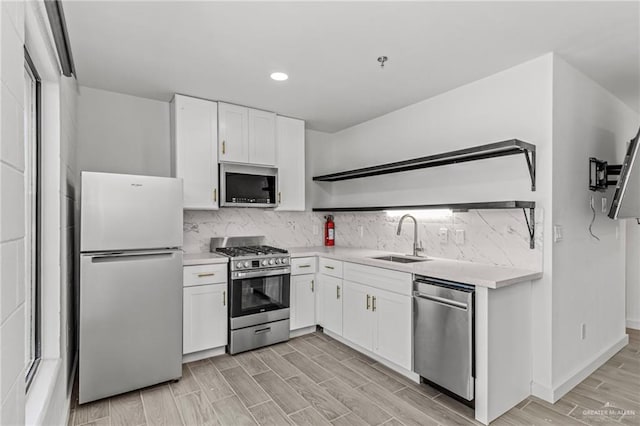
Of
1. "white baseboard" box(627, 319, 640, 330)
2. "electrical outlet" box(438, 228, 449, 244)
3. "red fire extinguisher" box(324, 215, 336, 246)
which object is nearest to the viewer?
"electrical outlet" box(438, 228, 449, 244)

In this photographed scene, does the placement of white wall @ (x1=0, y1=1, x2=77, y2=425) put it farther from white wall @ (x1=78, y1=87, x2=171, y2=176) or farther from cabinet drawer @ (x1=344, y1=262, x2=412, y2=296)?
cabinet drawer @ (x1=344, y1=262, x2=412, y2=296)

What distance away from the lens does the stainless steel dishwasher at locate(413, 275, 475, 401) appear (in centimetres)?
223

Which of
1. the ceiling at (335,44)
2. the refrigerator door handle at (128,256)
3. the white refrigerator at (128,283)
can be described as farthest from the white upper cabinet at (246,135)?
the refrigerator door handle at (128,256)

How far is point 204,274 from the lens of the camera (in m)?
3.07

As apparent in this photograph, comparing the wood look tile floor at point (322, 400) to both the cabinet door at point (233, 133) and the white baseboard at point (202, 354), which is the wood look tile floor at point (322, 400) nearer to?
the white baseboard at point (202, 354)

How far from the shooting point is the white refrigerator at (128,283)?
7.73 ft

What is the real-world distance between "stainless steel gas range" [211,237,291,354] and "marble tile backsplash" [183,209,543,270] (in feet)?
1.19

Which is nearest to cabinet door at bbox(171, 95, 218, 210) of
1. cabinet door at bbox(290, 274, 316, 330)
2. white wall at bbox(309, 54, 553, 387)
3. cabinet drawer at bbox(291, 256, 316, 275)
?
cabinet drawer at bbox(291, 256, 316, 275)

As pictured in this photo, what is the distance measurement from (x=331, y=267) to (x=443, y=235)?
1143 mm

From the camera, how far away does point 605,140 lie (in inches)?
121

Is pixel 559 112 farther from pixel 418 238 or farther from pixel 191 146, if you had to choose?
pixel 191 146

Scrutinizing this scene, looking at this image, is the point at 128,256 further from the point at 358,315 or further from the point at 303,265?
the point at 358,315

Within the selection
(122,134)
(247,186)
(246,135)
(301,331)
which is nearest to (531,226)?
(301,331)

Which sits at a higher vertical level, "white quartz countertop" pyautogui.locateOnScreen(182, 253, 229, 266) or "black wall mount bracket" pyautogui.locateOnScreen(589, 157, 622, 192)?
"black wall mount bracket" pyautogui.locateOnScreen(589, 157, 622, 192)
